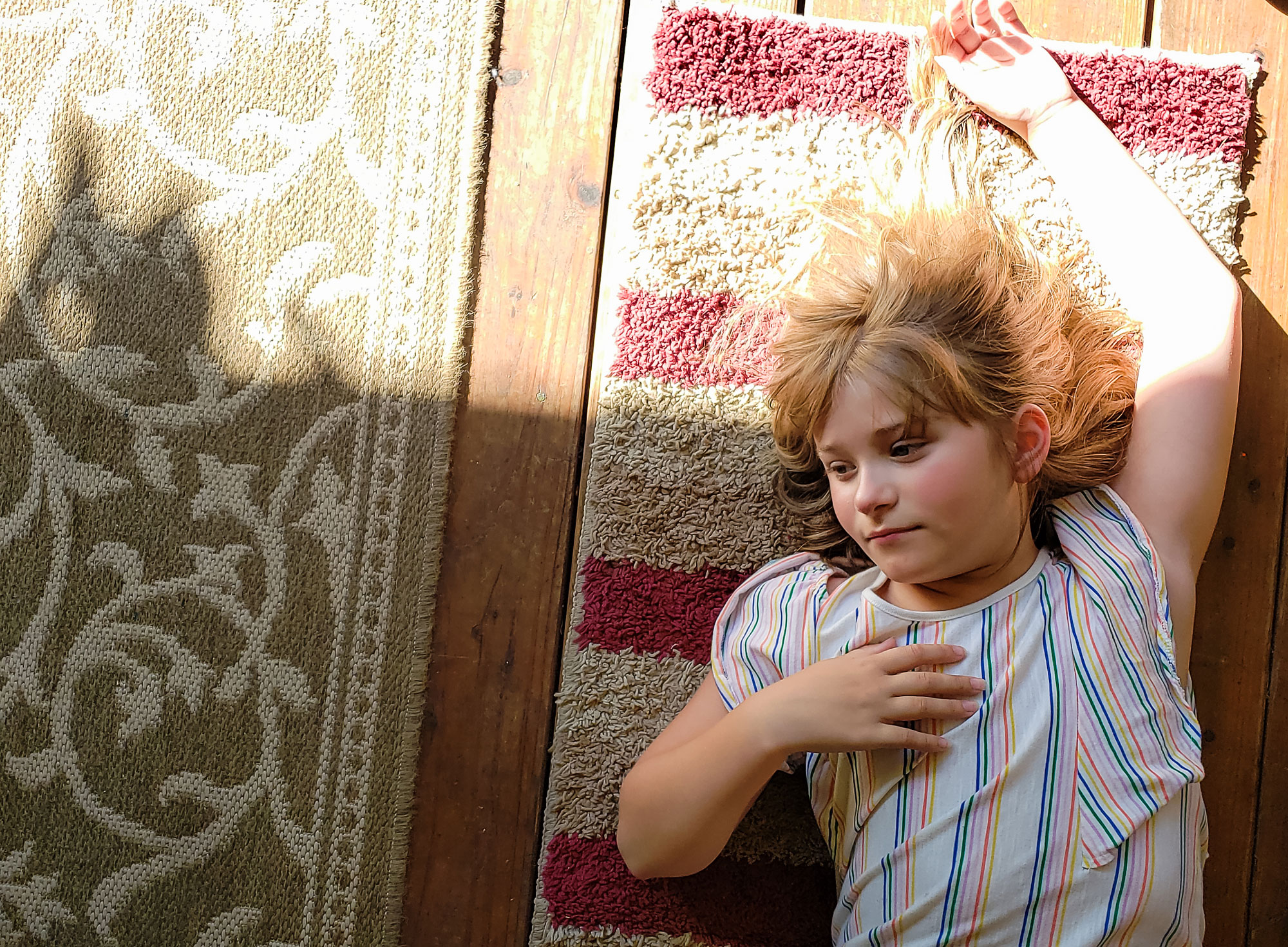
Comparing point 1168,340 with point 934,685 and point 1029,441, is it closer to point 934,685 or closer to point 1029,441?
point 1029,441

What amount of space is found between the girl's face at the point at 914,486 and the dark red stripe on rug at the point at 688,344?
0.20 m

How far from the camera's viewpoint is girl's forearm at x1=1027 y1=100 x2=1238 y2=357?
97 centimetres

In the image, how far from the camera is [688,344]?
106cm

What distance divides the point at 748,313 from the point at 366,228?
411 mm

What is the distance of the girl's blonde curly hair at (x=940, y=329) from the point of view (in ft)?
2.86

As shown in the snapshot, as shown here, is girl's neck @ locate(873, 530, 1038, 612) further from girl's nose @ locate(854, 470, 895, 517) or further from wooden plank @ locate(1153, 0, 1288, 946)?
wooden plank @ locate(1153, 0, 1288, 946)

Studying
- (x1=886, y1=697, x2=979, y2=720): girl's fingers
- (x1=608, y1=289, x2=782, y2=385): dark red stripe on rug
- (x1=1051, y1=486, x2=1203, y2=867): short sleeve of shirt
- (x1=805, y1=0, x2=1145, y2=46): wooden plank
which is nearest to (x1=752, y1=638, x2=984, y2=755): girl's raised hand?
(x1=886, y1=697, x2=979, y2=720): girl's fingers

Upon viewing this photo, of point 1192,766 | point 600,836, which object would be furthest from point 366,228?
point 1192,766

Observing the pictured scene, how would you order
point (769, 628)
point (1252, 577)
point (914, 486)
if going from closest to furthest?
point (914, 486) → point (769, 628) → point (1252, 577)

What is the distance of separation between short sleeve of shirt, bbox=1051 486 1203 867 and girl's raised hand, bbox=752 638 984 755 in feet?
0.34

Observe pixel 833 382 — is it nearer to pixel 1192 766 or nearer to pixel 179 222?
pixel 1192 766

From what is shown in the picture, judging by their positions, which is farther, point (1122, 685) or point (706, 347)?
point (706, 347)

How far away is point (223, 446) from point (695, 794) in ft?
1.94

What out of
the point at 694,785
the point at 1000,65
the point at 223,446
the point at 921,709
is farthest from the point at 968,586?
the point at 223,446
